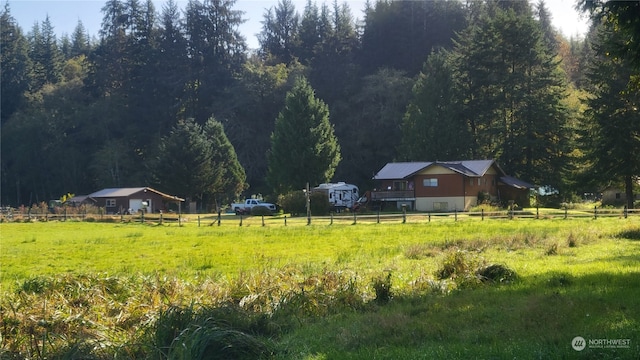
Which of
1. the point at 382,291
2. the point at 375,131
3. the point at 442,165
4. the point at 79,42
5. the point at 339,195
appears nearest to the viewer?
the point at 382,291

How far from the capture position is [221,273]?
1541cm

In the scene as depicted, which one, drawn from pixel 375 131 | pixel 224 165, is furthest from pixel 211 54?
pixel 375 131

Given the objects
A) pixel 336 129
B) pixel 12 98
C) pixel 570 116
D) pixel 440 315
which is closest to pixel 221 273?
pixel 440 315

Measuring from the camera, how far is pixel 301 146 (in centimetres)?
6538

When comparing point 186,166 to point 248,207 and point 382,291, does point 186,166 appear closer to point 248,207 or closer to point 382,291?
point 248,207

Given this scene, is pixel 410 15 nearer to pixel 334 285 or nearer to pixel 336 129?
pixel 336 129

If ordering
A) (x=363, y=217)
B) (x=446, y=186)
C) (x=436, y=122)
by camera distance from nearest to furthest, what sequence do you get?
(x=363, y=217)
(x=446, y=186)
(x=436, y=122)

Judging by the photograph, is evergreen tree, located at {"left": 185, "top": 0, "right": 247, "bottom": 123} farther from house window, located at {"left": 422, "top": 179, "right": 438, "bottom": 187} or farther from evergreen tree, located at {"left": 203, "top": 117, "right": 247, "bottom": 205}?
house window, located at {"left": 422, "top": 179, "right": 438, "bottom": 187}

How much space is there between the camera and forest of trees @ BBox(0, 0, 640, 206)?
64.3 meters

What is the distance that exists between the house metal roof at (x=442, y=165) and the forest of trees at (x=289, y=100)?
6454 mm

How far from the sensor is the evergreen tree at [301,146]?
65.4 m

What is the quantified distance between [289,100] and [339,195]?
44.8ft

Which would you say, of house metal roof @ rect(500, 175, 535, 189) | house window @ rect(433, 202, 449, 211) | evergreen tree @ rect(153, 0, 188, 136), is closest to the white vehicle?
house window @ rect(433, 202, 449, 211)

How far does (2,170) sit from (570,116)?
8128 cm
